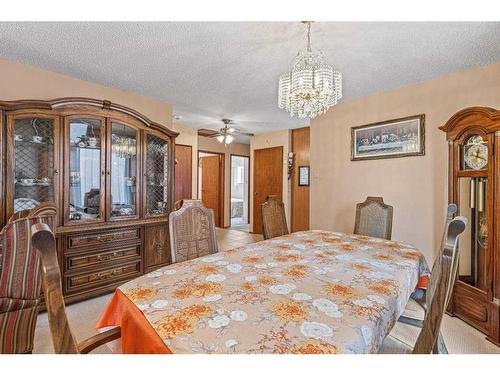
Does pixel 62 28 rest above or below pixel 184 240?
above

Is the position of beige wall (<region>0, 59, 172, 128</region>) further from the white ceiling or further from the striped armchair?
the striped armchair

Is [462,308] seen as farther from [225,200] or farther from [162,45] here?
[225,200]

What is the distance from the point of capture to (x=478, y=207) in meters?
2.23

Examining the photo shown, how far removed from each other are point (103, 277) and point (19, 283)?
1250mm

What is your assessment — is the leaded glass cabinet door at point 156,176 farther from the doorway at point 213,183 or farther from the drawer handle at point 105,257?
the doorway at point 213,183

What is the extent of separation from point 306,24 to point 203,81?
4.63 feet

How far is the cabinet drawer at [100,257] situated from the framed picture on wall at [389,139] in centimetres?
301

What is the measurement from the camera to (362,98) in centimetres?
338

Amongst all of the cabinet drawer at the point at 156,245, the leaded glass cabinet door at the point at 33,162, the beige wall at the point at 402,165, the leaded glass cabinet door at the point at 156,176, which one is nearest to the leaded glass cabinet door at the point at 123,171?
the leaded glass cabinet door at the point at 156,176

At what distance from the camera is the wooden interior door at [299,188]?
5.07 meters

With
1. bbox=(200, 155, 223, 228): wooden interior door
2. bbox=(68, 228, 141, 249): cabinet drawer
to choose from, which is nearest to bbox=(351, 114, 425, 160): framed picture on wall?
bbox=(68, 228, 141, 249): cabinet drawer

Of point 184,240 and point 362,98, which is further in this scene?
point 362,98
